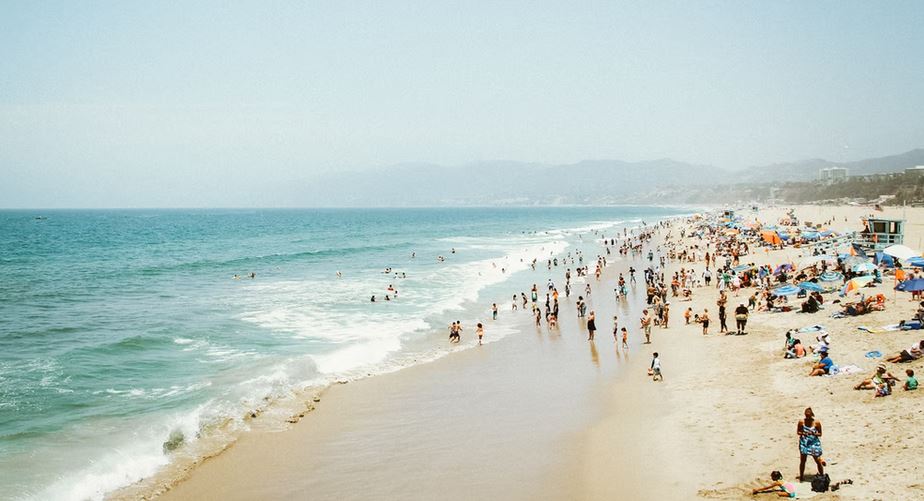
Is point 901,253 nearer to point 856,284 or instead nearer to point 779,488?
point 856,284

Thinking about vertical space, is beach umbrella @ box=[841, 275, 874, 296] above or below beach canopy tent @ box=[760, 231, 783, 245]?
below

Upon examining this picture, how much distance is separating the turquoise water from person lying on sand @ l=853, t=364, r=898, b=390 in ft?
42.1

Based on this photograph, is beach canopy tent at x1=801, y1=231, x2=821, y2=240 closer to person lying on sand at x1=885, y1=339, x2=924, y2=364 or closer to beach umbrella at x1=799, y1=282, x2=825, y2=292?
beach umbrella at x1=799, y1=282, x2=825, y2=292

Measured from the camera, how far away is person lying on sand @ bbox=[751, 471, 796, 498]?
8.43m

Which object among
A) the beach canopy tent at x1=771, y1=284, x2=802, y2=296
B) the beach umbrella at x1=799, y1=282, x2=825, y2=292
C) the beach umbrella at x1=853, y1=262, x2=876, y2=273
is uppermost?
the beach umbrella at x1=853, y1=262, x2=876, y2=273

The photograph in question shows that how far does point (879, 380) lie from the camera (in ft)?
38.2

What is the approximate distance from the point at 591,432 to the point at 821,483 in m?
4.80

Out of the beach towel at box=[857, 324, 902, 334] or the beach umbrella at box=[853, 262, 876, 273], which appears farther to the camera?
the beach umbrella at box=[853, 262, 876, 273]

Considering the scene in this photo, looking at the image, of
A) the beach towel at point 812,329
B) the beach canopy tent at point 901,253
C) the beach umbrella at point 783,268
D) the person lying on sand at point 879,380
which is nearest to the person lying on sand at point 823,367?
the person lying on sand at point 879,380

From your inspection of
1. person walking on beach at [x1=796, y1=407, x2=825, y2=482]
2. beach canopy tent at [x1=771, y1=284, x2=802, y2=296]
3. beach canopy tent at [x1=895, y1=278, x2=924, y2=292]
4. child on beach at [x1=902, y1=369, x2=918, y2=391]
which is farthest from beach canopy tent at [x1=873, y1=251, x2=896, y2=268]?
person walking on beach at [x1=796, y1=407, x2=825, y2=482]

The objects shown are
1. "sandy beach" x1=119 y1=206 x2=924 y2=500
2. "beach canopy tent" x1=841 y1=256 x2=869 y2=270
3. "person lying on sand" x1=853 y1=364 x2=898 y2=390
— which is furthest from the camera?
"beach canopy tent" x1=841 y1=256 x2=869 y2=270

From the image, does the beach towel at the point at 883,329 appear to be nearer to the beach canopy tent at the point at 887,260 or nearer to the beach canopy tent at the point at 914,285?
the beach canopy tent at the point at 914,285

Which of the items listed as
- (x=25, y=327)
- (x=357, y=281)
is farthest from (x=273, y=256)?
(x=25, y=327)

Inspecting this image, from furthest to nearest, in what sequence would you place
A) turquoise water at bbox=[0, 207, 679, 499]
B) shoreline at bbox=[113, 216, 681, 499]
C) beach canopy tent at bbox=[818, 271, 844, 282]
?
beach canopy tent at bbox=[818, 271, 844, 282] → turquoise water at bbox=[0, 207, 679, 499] → shoreline at bbox=[113, 216, 681, 499]
